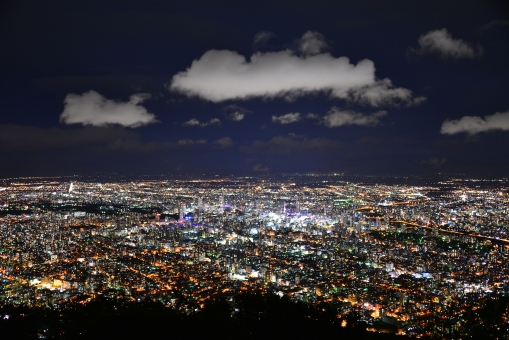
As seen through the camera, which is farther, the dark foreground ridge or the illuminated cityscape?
the illuminated cityscape

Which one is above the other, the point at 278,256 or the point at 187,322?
the point at 187,322

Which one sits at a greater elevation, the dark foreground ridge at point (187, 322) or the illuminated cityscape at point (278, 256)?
the dark foreground ridge at point (187, 322)

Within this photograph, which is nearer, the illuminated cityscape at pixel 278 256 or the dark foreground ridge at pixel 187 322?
the dark foreground ridge at pixel 187 322

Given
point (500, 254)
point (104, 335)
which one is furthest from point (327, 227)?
point (104, 335)

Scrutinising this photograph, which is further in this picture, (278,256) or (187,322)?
(278,256)
